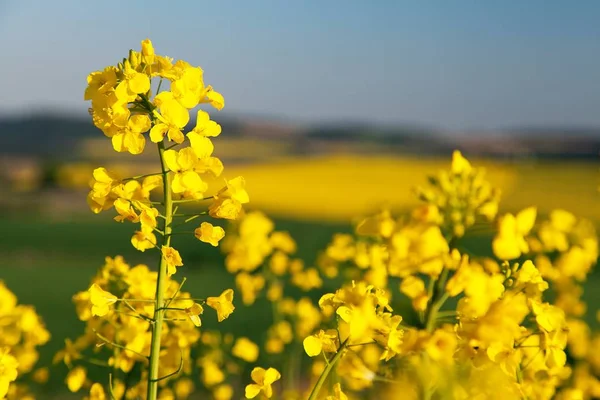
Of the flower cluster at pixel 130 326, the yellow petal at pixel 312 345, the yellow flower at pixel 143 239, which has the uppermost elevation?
the yellow flower at pixel 143 239

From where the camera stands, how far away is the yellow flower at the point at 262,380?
167 cm

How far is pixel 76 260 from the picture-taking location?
627 inches

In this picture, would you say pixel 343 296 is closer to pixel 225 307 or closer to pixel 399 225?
pixel 399 225

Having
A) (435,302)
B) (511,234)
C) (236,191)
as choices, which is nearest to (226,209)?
(236,191)

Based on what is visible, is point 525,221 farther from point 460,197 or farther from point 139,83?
point 139,83

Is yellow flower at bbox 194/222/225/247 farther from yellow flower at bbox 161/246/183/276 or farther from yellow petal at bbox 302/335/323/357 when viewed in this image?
yellow petal at bbox 302/335/323/357

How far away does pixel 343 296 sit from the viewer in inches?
60.9

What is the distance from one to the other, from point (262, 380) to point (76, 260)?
1498 cm

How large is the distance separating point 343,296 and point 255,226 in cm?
232

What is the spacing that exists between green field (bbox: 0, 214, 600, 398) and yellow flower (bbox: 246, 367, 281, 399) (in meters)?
4.88

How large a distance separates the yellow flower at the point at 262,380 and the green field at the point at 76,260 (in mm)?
4876

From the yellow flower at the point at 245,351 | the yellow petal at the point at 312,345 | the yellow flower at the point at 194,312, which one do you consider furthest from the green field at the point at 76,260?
the yellow petal at the point at 312,345

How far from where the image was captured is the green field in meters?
9.15

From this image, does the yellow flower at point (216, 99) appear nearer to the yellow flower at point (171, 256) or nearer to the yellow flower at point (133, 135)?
the yellow flower at point (133, 135)
